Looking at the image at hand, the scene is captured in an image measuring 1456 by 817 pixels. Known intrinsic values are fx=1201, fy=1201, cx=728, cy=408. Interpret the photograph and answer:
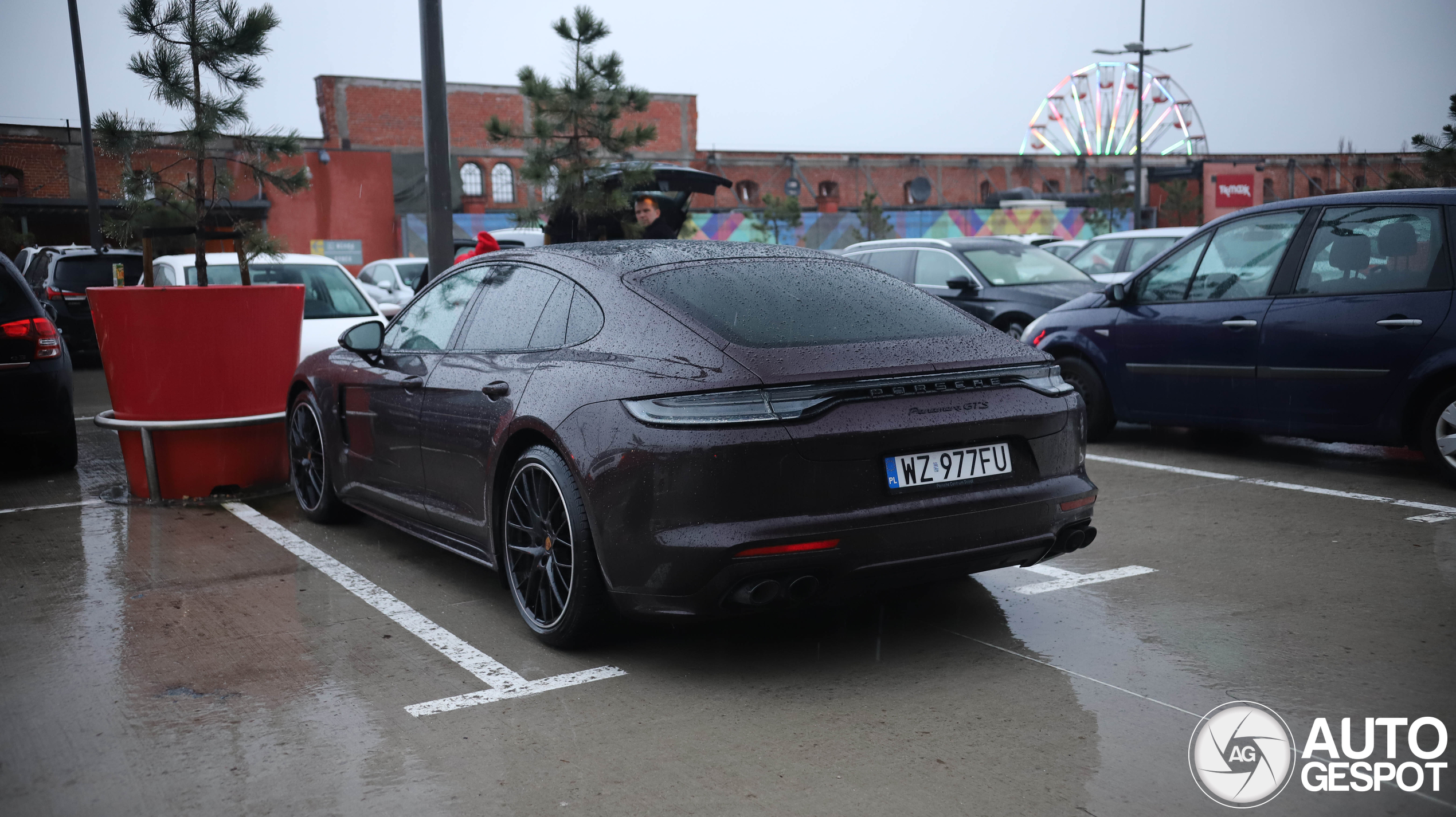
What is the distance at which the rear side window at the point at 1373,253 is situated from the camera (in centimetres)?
662

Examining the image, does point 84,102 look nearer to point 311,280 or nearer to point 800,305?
point 311,280

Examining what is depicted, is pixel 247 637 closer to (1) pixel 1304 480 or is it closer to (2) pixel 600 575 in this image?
(2) pixel 600 575

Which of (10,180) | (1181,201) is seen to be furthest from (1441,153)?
(10,180)

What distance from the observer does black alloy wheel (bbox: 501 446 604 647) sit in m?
3.97

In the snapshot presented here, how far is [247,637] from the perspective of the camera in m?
4.45

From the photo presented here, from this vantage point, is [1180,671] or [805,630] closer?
[1180,671]

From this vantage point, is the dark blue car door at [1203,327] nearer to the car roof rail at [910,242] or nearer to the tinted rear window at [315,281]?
the car roof rail at [910,242]

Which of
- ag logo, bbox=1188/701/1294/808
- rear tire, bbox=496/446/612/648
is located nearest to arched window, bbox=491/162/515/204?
rear tire, bbox=496/446/612/648

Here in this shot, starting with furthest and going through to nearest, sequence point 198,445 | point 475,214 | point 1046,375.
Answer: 1. point 475,214
2. point 198,445
3. point 1046,375

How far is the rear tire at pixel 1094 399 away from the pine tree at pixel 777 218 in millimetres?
39108

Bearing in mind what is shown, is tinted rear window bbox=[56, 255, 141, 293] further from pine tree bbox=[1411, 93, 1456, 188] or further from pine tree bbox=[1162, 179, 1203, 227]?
pine tree bbox=[1162, 179, 1203, 227]

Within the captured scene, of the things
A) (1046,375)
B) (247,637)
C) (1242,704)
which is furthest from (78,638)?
(1242,704)

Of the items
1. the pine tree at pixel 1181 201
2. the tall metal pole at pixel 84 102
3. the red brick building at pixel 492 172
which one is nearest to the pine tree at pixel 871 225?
the red brick building at pixel 492 172

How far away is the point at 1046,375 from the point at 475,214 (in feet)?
137
